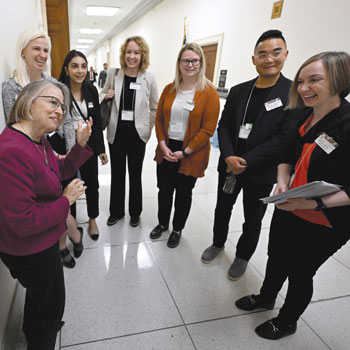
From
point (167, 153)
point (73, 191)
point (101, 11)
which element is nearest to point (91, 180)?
point (167, 153)

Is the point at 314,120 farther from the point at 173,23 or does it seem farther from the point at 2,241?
the point at 173,23

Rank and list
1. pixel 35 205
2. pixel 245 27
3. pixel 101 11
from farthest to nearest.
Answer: pixel 101 11 → pixel 245 27 → pixel 35 205

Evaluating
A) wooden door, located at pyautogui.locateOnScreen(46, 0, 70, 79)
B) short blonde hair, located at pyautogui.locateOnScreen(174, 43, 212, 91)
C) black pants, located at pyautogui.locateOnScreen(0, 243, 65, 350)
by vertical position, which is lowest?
black pants, located at pyautogui.locateOnScreen(0, 243, 65, 350)

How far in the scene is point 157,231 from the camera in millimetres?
2342

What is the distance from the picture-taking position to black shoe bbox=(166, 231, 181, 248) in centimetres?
223

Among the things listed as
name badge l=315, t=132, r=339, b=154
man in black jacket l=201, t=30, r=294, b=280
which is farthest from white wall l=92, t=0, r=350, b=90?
name badge l=315, t=132, r=339, b=154

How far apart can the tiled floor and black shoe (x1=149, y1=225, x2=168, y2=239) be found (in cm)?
5

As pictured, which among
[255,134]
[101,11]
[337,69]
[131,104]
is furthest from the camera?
[101,11]

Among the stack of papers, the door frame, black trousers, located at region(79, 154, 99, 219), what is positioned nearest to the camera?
the stack of papers

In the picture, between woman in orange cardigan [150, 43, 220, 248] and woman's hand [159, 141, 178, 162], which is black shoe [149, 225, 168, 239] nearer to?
woman in orange cardigan [150, 43, 220, 248]

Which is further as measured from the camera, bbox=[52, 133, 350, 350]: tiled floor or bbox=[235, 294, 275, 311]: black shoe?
bbox=[235, 294, 275, 311]: black shoe

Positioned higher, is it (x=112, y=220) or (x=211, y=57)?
(x=211, y=57)

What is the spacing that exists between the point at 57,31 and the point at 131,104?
3059mm

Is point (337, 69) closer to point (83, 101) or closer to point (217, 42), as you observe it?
point (83, 101)
